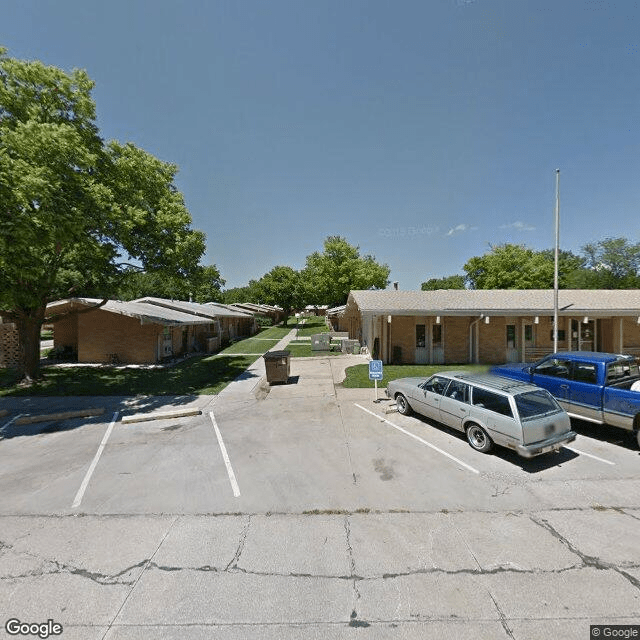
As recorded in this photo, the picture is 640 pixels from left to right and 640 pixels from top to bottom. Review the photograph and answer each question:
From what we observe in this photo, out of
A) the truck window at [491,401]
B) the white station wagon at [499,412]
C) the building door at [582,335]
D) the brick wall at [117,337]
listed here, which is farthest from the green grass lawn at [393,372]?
the brick wall at [117,337]

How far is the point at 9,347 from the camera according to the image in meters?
17.7

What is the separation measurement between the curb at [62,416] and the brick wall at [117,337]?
349 inches

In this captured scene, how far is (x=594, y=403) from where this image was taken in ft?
23.2

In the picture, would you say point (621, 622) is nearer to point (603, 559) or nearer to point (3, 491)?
point (603, 559)

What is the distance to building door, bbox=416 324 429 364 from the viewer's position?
1705 centimetres

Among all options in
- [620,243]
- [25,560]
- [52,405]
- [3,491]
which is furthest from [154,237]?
[620,243]

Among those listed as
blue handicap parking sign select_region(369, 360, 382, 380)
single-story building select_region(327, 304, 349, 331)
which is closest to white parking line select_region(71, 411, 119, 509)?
blue handicap parking sign select_region(369, 360, 382, 380)

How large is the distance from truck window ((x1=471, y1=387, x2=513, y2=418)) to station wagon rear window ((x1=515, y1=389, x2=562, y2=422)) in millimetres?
199

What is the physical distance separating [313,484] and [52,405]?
33.3ft

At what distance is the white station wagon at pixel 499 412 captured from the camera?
227 inches

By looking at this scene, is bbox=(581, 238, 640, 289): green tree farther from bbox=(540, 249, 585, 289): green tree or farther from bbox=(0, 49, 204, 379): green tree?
bbox=(0, 49, 204, 379): green tree

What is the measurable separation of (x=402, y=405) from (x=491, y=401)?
293 centimetres

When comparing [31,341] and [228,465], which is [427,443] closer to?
[228,465]

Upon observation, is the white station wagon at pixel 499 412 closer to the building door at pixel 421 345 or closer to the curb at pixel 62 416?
the building door at pixel 421 345
